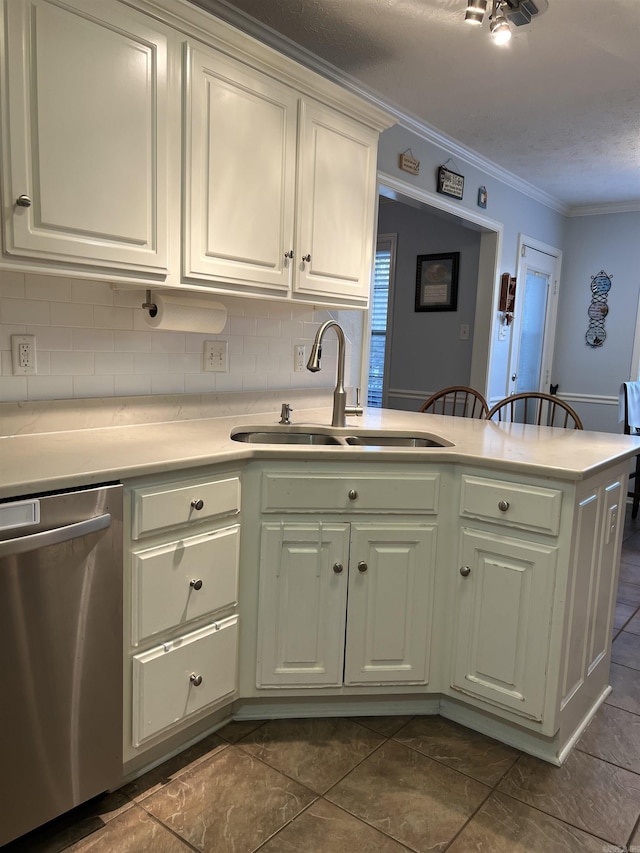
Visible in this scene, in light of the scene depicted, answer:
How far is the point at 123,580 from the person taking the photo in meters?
1.56

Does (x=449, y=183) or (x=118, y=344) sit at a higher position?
(x=449, y=183)

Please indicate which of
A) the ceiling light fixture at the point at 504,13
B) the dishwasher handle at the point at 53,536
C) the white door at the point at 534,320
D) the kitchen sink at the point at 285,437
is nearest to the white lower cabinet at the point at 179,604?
the dishwasher handle at the point at 53,536

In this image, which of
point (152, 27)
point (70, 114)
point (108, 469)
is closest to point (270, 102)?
point (152, 27)

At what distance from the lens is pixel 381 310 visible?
5441 mm

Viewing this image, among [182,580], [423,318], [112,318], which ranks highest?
[423,318]

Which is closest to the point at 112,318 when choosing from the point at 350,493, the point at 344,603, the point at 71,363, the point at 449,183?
the point at 71,363

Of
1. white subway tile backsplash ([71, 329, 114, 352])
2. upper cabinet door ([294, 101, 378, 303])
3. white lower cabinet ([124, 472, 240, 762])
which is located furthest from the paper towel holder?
white lower cabinet ([124, 472, 240, 762])

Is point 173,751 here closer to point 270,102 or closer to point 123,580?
point 123,580

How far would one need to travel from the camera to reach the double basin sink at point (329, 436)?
2371 mm

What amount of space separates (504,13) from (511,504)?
1765 millimetres

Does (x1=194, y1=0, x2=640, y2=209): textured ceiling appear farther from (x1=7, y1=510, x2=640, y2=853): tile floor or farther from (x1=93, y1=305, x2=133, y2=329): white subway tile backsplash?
(x1=7, y1=510, x2=640, y2=853): tile floor

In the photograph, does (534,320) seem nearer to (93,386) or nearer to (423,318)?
(423,318)

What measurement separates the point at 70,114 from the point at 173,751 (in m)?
1.78

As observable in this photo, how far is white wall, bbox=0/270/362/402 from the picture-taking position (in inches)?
74.1
